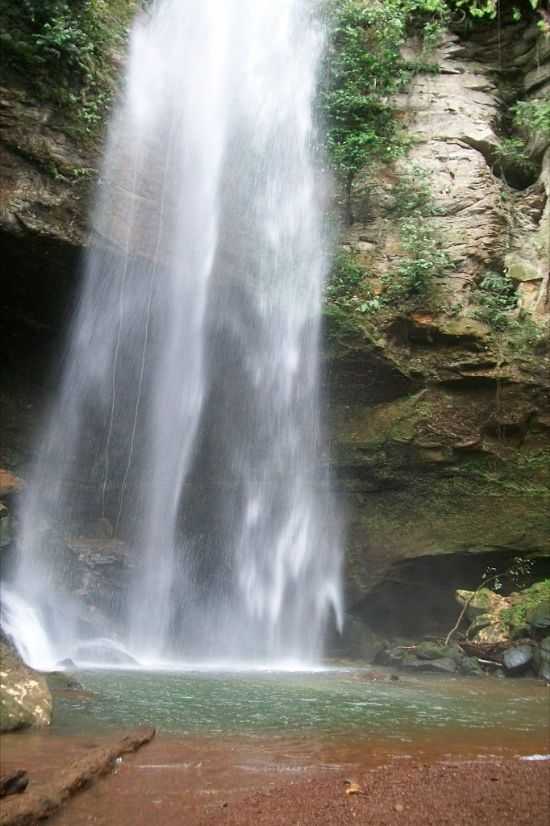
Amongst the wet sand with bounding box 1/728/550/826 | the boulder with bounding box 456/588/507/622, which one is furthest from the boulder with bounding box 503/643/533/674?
the wet sand with bounding box 1/728/550/826

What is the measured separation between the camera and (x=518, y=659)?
970 cm

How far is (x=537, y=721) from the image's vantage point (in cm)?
584

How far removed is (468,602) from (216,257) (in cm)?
779

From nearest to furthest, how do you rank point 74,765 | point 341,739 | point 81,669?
point 74,765, point 341,739, point 81,669

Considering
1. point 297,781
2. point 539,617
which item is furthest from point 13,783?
point 539,617

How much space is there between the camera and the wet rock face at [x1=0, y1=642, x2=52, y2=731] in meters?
4.52

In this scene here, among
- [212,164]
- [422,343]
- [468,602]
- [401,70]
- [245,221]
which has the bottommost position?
[468,602]

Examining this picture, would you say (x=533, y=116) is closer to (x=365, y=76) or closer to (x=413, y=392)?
(x=365, y=76)

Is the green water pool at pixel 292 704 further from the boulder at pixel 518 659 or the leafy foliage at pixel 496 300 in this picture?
the leafy foliage at pixel 496 300

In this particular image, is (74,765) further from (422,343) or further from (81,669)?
(422,343)

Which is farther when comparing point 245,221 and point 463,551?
point 245,221

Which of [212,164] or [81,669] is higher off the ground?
[212,164]

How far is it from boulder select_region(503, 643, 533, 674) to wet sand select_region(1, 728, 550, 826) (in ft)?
17.5

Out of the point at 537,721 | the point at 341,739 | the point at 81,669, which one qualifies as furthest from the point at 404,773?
the point at 81,669
